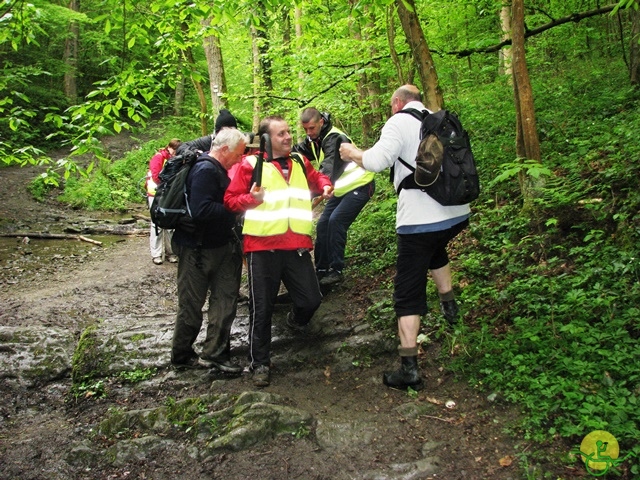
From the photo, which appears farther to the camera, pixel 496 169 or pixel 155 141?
pixel 155 141

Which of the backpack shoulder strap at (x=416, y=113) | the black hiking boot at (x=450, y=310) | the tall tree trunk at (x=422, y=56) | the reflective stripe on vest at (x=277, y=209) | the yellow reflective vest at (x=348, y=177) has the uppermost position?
the tall tree trunk at (x=422, y=56)

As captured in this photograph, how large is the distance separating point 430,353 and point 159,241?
21.7ft

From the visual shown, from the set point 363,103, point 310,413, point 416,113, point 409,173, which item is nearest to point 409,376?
point 310,413

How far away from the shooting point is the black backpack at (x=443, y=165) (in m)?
3.98

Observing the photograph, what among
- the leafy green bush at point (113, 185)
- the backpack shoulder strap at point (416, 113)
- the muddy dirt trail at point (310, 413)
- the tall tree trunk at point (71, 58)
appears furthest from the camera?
the tall tree trunk at point (71, 58)

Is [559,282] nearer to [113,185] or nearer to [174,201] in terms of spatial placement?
[174,201]

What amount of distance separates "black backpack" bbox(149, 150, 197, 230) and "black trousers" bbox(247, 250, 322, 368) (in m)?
0.75

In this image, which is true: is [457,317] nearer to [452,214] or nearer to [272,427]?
[452,214]

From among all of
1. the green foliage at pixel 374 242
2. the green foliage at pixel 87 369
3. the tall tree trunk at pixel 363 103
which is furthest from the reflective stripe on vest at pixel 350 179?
the tall tree trunk at pixel 363 103

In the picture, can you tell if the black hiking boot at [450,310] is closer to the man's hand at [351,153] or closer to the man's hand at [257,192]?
the man's hand at [351,153]

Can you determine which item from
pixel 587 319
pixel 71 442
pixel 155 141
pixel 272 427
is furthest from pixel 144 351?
pixel 155 141

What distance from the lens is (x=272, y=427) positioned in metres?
3.79

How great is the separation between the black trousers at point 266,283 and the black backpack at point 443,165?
1439mm

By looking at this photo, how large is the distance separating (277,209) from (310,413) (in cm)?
188
